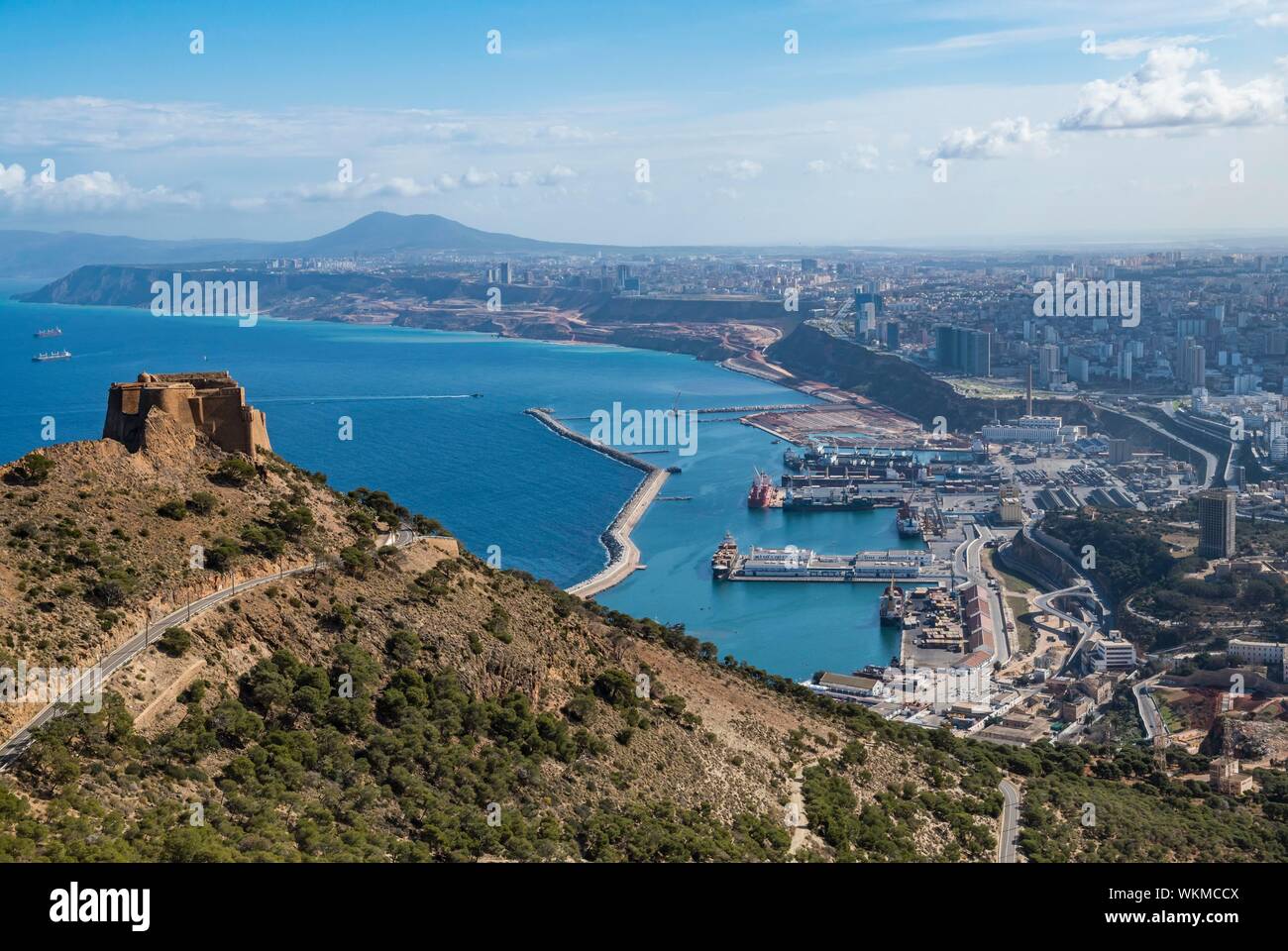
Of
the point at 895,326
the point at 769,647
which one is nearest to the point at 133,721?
the point at 769,647

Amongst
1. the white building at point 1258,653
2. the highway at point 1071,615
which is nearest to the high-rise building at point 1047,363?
the highway at point 1071,615

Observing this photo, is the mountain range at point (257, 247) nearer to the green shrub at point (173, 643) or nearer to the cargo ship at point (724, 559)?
the cargo ship at point (724, 559)

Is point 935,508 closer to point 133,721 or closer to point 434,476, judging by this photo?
point 434,476

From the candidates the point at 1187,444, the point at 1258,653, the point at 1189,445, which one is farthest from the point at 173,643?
the point at 1187,444

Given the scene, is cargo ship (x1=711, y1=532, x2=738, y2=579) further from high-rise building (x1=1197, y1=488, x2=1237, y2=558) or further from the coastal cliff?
the coastal cliff

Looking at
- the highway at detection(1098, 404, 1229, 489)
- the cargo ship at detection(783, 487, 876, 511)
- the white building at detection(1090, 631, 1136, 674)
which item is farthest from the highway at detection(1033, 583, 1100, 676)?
the highway at detection(1098, 404, 1229, 489)

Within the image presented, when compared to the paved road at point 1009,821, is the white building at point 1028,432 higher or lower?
higher

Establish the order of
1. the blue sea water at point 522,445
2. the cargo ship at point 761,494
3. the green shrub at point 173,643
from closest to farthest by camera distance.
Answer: the green shrub at point 173,643 < the blue sea water at point 522,445 < the cargo ship at point 761,494
